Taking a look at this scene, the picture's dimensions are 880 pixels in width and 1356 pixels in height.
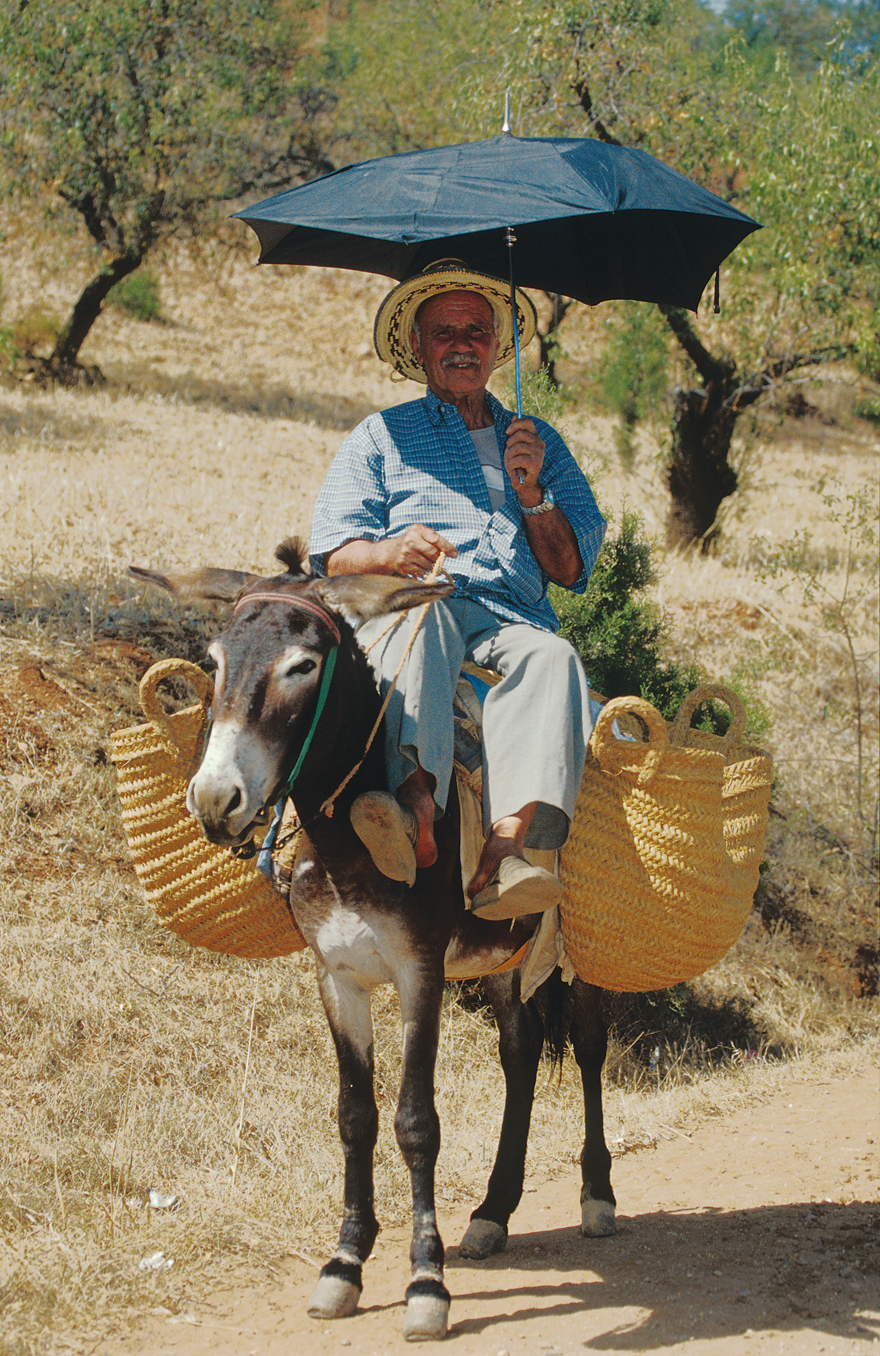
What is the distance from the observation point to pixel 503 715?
3750 mm

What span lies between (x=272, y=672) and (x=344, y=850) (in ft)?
2.25

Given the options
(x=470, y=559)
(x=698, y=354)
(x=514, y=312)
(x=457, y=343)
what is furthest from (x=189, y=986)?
(x=698, y=354)

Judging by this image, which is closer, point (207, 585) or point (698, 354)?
point (207, 585)

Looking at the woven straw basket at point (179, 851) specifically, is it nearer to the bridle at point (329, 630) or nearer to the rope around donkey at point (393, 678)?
the rope around donkey at point (393, 678)

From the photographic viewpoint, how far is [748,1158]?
5254 mm

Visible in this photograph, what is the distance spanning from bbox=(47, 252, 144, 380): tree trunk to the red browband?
1551 centimetres

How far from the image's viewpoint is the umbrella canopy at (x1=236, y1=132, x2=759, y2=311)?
3889 mm

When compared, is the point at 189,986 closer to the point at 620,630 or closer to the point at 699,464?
the point at 620,630

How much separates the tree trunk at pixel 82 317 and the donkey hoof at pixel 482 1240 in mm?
15580

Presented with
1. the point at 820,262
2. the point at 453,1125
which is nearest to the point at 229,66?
the point at 820,262

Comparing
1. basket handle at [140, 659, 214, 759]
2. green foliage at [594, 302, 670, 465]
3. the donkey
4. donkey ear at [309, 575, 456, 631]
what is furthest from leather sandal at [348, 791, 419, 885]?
green foliage at [594, 302, 670, 465]

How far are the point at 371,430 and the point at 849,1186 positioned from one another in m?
3.61

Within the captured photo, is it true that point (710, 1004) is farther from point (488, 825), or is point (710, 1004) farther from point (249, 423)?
point (249, 423)

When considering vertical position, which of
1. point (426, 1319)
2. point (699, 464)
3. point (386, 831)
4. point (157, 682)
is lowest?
point (426, 1319)
